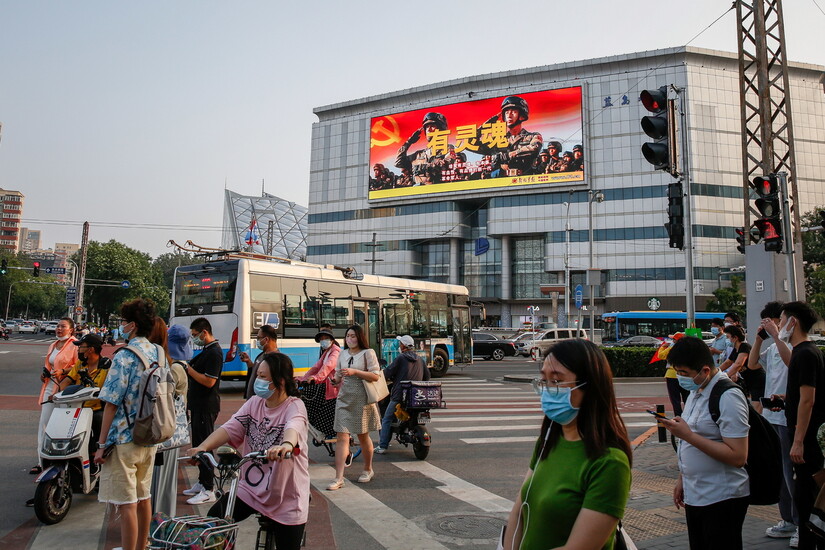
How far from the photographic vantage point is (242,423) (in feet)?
13.1

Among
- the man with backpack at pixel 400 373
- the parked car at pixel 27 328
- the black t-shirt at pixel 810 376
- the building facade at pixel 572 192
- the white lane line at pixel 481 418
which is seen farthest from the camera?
the parked car at pixel 27 328

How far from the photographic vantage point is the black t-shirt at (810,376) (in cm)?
452

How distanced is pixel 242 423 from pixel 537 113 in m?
62.7

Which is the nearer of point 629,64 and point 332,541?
point 332,541

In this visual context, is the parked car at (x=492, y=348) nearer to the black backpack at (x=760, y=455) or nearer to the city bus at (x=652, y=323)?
the city bus at (x=652, y=323)

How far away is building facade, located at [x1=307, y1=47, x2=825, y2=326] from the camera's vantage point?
59.8 meters

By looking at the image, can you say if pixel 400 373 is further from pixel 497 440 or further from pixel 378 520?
pixel 378 520

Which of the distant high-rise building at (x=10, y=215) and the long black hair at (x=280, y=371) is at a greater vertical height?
the distant high-rise building at (x=10, y=215)

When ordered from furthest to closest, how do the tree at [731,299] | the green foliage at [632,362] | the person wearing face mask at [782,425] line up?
the tree at [731,299] → the green foliage at [632,362] → the person wearing face mask at [782,425]

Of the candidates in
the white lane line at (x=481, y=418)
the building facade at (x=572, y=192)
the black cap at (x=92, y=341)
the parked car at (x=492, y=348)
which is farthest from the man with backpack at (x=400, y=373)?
the building facade at (x=572, y=192)

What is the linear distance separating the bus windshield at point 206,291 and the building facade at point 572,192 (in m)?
40.5

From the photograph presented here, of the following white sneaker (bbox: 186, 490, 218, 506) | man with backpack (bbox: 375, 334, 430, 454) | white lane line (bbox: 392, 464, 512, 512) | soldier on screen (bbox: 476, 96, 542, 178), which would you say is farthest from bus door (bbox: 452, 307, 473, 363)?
soldier on screen (bbox: 476, 96, 542, 178)

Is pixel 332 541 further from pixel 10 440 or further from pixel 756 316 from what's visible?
pixel 756 316

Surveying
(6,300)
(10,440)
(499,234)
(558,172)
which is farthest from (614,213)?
(6,300)
